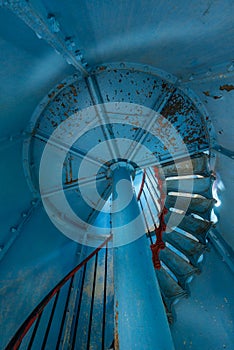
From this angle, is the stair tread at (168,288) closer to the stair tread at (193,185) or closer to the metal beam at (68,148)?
the stair tread at (193,185)

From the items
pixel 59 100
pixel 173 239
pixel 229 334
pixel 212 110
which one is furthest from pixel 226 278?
pixel 59 100

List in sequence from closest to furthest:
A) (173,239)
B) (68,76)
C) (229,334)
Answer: (68,76) < (229,334) < (173,239)

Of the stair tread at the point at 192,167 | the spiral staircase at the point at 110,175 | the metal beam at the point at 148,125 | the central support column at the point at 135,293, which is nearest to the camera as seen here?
the central support column at the point at 135,293

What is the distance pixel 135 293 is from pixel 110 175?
2525 mm

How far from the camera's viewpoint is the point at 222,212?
12.5 feet

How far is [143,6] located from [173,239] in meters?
3.61

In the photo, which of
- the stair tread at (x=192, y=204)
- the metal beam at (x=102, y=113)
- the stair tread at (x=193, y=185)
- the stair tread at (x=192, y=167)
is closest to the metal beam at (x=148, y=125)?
the metal beam at (x=102, y=113)

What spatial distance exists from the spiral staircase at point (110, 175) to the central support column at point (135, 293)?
0.04ft

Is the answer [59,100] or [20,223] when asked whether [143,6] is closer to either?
[59,100]

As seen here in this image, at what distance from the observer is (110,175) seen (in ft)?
13.4

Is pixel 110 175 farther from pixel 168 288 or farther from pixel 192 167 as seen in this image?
pixel 168 288

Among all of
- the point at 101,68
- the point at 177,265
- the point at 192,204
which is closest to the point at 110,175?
the point at 192,204

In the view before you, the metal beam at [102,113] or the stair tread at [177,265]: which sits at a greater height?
the metal beam at [102,113]

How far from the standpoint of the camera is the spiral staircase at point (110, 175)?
2.25 m
